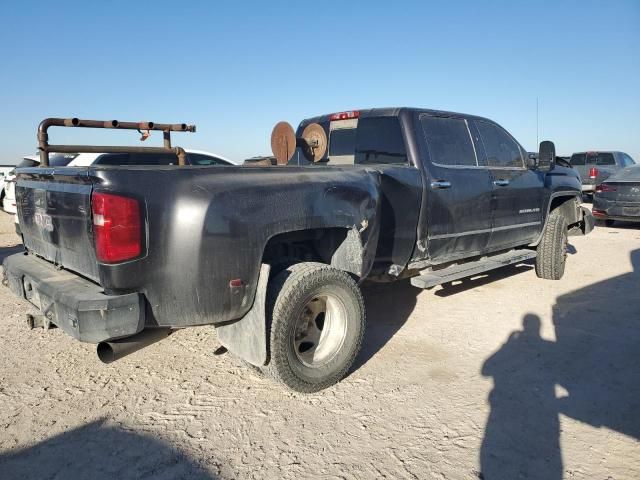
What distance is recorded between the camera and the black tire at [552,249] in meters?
6.07

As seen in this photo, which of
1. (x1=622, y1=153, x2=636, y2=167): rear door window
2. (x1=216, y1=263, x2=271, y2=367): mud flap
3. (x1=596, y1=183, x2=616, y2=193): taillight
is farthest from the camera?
(x1=622, y1=153, x2=636, y2=167): rear door window

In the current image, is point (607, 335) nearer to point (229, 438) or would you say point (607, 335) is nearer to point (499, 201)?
point (499, 201)

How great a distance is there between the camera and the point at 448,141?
178 inches

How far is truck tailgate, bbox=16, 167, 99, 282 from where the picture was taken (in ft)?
8.21

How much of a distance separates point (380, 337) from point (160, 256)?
2337 mm

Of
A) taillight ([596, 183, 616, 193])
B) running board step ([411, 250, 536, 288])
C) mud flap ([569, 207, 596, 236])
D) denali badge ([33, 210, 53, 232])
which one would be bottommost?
running board step ([411, 250, 536, 288])

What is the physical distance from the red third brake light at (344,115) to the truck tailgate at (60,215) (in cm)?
280

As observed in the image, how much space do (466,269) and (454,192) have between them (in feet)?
2.70

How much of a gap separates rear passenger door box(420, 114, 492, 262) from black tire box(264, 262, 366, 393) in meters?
1.21

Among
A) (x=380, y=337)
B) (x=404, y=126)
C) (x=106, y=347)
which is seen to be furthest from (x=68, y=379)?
(x=404, y=126)

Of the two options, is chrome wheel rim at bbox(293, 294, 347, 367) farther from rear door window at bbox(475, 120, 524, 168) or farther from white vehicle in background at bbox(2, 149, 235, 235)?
white vehicle in background at bbox(2, 149, 235, 235)

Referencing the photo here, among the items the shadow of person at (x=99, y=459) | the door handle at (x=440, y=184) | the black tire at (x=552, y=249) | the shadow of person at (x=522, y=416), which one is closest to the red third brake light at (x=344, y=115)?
the door handle at (x=440, y=184)

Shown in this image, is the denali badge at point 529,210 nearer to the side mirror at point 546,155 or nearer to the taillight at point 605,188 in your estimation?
the side mirror at point 546,155

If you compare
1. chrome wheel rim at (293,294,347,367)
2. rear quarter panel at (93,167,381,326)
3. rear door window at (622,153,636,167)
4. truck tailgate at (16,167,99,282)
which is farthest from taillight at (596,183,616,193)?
truck tailgate at (16,167,99,282)
